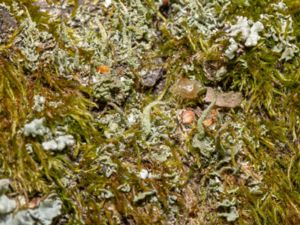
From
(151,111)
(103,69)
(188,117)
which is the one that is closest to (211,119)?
(188,117)

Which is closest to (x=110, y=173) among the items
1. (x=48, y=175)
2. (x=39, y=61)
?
(x=48, y=175)

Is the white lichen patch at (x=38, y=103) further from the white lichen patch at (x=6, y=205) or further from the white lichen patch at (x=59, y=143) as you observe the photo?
the white lichen patch at (x=6, y=205)

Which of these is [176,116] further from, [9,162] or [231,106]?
[9,162]

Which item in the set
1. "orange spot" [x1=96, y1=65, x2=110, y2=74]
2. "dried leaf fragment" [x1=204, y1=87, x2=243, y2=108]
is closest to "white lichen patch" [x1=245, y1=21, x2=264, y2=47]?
"dried leaf fragment" [x1=204, y1=87, x2=243, y2=108]

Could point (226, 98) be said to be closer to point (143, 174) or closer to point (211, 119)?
point (211, 119)

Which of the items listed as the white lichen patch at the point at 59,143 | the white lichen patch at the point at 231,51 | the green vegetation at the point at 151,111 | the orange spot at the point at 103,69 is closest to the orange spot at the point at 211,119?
the green vegetation at the point at 151,111

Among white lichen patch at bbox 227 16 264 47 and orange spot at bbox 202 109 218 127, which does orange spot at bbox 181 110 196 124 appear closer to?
orange spot at bbox 202 109 218 127
